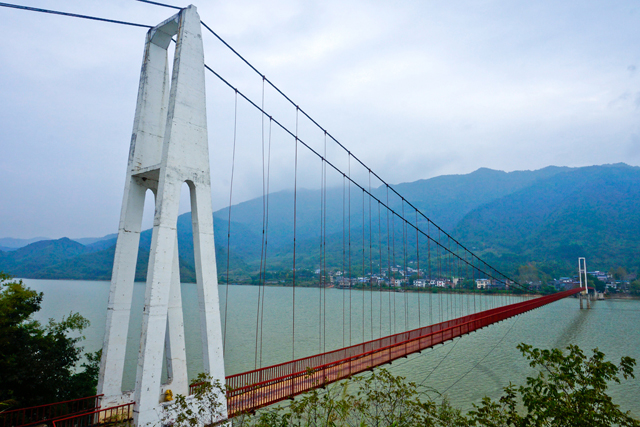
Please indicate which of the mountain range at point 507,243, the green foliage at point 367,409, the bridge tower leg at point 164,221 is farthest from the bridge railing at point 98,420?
the mountain range at point 507,243

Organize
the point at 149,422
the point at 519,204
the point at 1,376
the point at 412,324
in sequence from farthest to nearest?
the point at 519,204 → the point at 412,324 → the point at 1,376 → the point at 149,422

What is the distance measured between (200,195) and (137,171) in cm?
150

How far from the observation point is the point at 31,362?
11664 mm

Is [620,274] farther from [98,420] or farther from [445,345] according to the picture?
[98,420]

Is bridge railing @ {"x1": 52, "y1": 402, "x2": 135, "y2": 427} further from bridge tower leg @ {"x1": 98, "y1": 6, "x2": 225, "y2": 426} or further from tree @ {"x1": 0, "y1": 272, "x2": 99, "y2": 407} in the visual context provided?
tree @ {"x1": 0, "y1": 272, "x2": 99, "y2": 407}

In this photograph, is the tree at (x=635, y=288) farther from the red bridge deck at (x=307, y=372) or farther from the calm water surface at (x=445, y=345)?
the red bridge deck at (x=307, y=372)

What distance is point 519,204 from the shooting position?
596 ft

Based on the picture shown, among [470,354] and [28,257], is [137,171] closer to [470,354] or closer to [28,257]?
[470,354]

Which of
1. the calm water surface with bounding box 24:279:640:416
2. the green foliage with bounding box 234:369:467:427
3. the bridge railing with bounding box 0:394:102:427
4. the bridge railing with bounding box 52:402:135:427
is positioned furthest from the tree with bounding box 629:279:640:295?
the bridge railing with bounding box 52:402:135:427

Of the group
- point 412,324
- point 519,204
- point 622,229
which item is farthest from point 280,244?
point 412,324

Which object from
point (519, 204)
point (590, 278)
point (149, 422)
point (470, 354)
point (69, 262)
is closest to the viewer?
point (149, 422)

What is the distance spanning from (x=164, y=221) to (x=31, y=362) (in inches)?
350

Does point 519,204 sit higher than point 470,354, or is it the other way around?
point 519,204

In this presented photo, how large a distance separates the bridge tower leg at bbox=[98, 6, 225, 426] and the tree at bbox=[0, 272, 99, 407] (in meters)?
5.87
